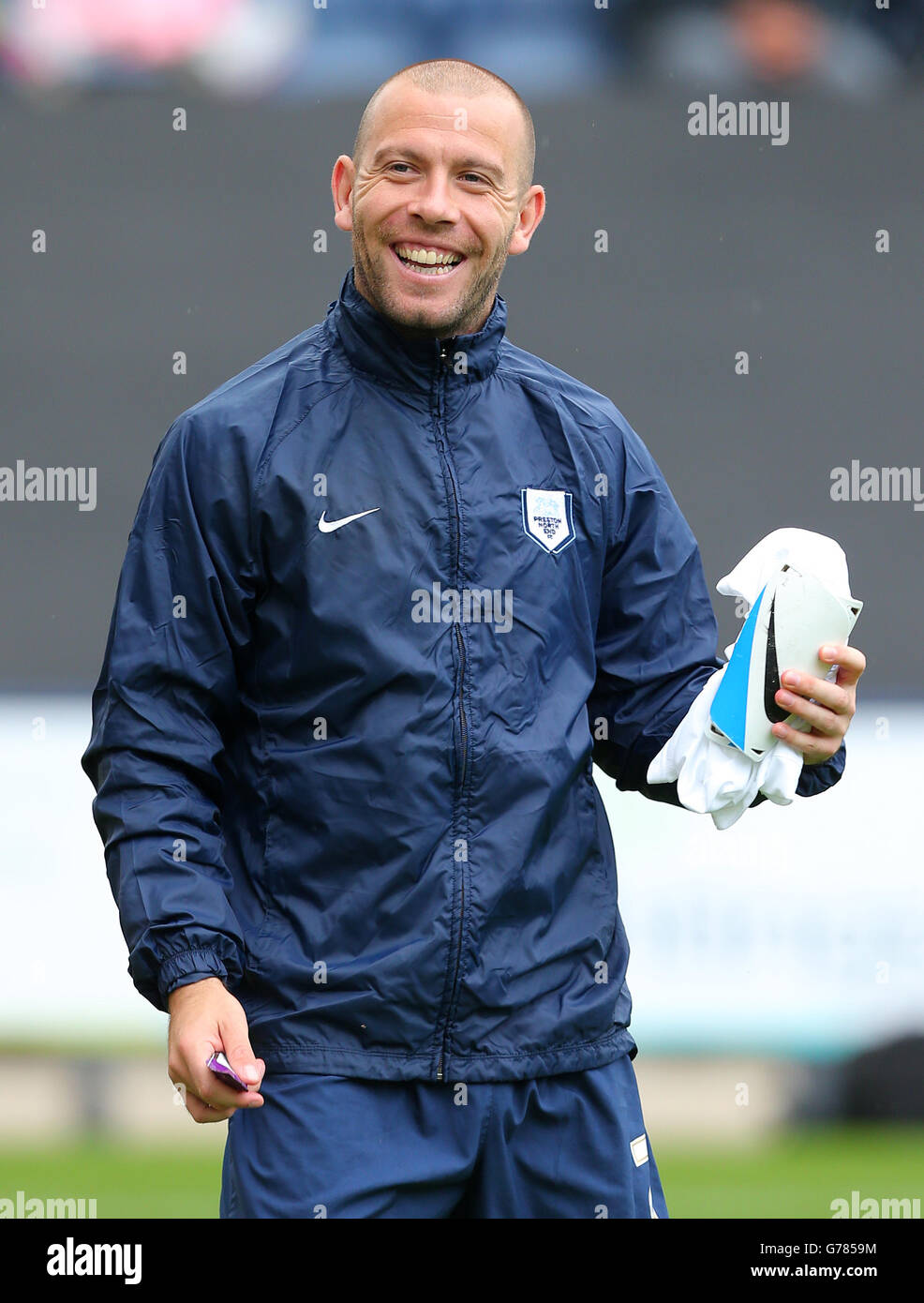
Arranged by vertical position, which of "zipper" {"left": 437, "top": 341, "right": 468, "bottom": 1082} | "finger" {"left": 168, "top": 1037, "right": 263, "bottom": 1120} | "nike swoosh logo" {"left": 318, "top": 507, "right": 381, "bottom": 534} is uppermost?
"nike swoosh logo" {"left": 318, "top": 507, "right": 381, "bottom": 534}

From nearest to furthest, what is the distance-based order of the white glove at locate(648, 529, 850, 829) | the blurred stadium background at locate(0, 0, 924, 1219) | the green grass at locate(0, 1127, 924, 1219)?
the white glove at locate(648, 529, 850, 829), the green grass at locate(0, 1127, 924, 1219), the blurred stadium background at locate(0, 0, 924, 1219)

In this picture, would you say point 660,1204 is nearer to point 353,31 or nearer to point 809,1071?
point 809,1071

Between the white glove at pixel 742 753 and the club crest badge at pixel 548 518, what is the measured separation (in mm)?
175

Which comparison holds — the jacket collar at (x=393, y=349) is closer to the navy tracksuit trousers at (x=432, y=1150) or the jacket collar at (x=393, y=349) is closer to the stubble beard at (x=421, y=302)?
the stubble beard at (x=421, y=302)

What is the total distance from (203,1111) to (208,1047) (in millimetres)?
71

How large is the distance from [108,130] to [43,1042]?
2.41 meters

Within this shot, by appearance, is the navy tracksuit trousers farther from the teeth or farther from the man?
the teeth

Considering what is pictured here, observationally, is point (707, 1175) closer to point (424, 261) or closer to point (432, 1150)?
point (432, 1150)

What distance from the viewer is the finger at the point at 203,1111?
1700 millimetres

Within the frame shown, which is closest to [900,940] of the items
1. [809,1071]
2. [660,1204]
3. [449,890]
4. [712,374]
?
[809,1071]

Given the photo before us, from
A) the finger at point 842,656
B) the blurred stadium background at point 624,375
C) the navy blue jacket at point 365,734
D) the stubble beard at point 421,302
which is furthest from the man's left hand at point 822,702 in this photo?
the blurred stadium background at point 624,375

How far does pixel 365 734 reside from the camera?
1826 mm

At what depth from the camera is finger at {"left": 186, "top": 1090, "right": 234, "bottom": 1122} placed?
5.58ft

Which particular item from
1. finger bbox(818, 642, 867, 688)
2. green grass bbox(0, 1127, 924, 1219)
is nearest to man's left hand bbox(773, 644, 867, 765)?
finger bbox(818, 642, 867, 688)
